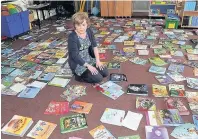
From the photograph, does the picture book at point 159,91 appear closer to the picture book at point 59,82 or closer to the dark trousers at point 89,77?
the dark trousers at point 89,77

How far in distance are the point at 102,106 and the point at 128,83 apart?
0.48 metres

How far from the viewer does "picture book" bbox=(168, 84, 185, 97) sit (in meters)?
2.00

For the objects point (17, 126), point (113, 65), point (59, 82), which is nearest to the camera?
point (17, 126)

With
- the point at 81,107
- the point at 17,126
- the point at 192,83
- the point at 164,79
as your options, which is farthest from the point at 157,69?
the point at 17,126

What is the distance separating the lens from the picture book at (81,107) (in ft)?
5.99

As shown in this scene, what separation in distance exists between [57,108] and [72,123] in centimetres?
26

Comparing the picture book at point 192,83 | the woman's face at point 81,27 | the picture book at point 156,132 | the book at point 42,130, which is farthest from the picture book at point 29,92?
the picture book at point 192,83

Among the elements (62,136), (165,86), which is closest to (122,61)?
(165,86)

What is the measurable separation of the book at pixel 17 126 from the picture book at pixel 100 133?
0.52 metres

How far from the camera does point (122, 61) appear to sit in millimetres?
2709

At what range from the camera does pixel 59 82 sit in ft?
7.47

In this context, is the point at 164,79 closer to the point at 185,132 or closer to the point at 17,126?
the point at 185,132

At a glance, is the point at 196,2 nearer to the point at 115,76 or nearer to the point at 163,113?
the point at 115,76

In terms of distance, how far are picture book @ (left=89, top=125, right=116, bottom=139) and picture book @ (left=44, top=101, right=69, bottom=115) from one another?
13.6 inches
